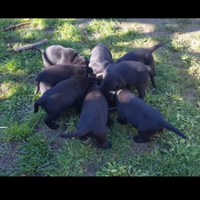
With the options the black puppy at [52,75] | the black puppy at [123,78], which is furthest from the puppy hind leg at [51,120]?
the black puppy at [123,78]

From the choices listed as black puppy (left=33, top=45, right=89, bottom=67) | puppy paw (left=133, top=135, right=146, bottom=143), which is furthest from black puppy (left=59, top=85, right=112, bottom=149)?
black puppy (left=33, top=45, right=89, bottom=67)

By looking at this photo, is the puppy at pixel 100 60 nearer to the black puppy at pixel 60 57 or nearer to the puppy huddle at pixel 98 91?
the puppy huddle at pixel 98 91

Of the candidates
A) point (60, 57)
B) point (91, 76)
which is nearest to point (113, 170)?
point (91, 76)

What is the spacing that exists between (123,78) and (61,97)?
4.35 ft

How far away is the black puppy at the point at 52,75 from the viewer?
173 inches

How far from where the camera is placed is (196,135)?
3.92 metres

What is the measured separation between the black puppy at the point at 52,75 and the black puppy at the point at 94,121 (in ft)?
2.80

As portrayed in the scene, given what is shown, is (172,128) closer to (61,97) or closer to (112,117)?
(112,117)

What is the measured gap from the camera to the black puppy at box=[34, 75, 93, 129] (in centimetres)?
384

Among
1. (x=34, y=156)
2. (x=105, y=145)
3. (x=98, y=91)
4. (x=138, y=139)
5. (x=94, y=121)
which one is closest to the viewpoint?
(x=94, y=121)

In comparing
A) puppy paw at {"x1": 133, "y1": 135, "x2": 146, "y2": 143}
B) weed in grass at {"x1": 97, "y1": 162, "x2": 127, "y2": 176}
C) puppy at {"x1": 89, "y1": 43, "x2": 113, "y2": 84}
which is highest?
puppy at {"x1": 89, "y1": 43, "x2": 113, "y2": 84}

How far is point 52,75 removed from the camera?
4.45 metres

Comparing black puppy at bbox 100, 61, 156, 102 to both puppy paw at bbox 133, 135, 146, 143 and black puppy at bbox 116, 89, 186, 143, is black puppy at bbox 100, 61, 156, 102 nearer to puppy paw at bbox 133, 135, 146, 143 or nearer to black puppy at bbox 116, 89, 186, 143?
black puppy at bbox 116, 89, 186, 143
